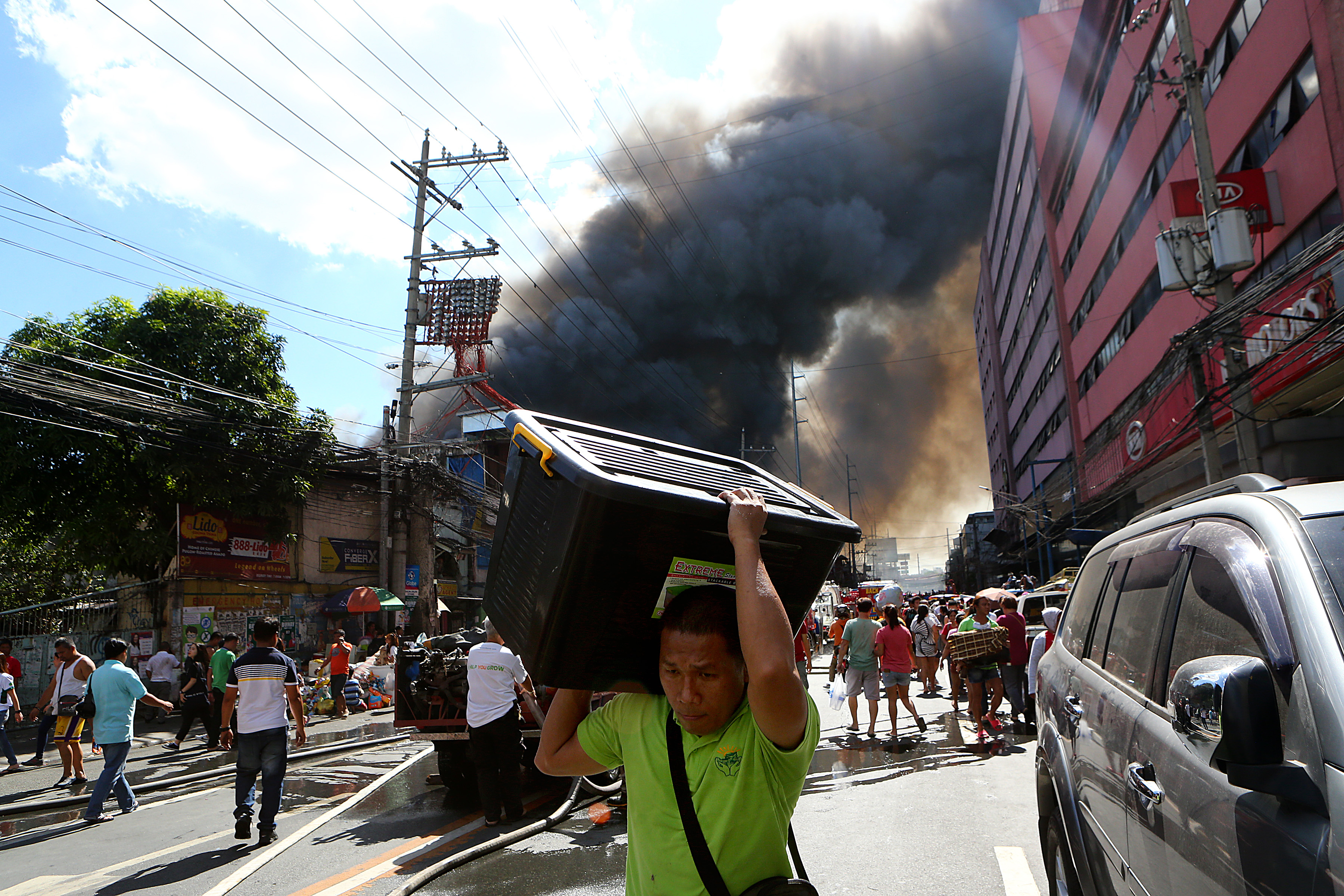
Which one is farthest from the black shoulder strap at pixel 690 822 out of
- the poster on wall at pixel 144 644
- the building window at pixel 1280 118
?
the poster on wall at pixel 144 644

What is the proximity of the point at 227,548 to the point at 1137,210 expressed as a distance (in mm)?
23835

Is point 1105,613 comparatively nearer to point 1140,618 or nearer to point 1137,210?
point 1140,618

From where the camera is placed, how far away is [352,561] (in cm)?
2206

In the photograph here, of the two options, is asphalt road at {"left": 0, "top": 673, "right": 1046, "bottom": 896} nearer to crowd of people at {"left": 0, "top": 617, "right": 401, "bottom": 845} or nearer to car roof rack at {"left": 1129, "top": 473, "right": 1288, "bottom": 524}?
crowd of people at {"left": 0, "top": 617, "right": 401, "bottom": 845}

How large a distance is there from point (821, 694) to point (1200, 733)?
527 inches


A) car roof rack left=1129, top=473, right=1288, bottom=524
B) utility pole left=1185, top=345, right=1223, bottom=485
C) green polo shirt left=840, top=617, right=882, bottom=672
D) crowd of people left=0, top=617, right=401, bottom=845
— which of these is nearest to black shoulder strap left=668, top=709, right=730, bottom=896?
car roof rack left=1129, top=473, right=1288, bottom=524

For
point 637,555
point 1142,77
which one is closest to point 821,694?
point 1142,77

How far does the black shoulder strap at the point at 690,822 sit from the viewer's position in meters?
1.70

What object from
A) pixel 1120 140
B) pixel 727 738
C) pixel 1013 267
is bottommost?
pixel 727 738

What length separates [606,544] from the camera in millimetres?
1767

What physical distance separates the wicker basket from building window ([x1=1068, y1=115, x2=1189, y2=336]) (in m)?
14.0

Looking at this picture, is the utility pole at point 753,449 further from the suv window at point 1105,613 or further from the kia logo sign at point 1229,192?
the suv window at point 1105,613

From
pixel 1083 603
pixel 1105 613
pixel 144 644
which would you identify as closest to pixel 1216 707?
pixel 1105 613

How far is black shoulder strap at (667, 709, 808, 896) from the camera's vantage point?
1.70 meters
